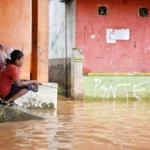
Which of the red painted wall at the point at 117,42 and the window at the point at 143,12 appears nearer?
the red painted wall at the point at 117,42

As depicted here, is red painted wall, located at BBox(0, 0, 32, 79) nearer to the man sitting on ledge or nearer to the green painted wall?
the man sitting on ledge

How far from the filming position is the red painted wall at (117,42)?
1411 centimetres

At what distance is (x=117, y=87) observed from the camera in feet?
45.9

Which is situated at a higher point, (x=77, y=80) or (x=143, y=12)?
(x=143, y=12)

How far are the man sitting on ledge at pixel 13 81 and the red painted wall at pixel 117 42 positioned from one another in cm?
673

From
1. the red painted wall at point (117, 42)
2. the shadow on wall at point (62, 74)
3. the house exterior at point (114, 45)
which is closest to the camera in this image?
the house exterior at point (114, 45)

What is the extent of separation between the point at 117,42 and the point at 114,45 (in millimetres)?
151

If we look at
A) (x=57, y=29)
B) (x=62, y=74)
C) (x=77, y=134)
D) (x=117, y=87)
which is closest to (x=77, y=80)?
(x=117, y=87)

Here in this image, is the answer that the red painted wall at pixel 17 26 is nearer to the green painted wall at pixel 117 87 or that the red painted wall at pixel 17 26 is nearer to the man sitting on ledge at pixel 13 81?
the man sitting on ledge at pixel 13 81

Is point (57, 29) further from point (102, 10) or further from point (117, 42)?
point (117, 42)

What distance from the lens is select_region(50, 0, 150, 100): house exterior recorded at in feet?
45.8

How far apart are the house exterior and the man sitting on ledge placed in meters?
6.40

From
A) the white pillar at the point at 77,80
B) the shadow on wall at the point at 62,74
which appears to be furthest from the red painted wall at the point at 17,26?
the shadow on wall at the point at 62,74

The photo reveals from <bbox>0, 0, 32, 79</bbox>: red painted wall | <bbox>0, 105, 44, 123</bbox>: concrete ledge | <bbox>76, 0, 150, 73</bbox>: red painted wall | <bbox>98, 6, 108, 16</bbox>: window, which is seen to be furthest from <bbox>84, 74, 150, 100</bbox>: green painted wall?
<bbox>0, 105, 44, 123</bbox>: concrete ledge
